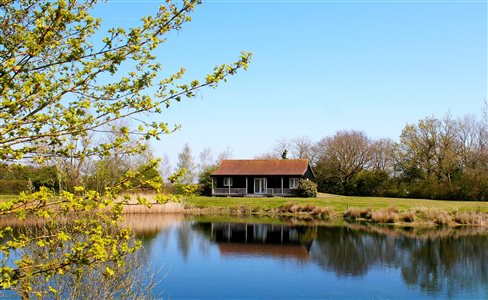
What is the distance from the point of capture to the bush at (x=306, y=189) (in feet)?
152

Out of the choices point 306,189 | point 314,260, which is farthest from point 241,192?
point 314,260

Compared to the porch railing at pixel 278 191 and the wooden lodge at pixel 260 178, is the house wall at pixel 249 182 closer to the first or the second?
the wooden lodge at pixel 260 178

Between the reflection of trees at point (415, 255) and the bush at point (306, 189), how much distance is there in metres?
18.2

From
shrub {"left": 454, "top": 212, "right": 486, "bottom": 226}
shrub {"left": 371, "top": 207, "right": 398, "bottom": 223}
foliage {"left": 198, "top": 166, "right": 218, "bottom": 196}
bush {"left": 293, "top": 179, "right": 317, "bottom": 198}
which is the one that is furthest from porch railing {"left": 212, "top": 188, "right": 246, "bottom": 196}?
shrub {"left": 454, "top": 212, "right": 486, "bottom": 226}

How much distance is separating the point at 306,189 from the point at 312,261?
26936mm

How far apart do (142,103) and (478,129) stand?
56.4 m

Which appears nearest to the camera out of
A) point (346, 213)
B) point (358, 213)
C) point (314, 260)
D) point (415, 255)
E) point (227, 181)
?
point (314, 260)

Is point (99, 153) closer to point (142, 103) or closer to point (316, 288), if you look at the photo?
point (142, 103)

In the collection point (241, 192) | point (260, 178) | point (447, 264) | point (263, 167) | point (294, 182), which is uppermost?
point (263, 167)

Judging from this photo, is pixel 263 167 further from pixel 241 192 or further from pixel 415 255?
pixel 415 255

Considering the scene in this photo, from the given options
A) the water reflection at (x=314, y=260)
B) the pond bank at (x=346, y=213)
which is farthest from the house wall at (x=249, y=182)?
the water reflection at (x=314, y=260)

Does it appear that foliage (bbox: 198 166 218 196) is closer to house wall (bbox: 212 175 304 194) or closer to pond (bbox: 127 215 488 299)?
house wall (bbox: 212 175 304 194)

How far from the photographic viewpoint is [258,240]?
82.0 ft

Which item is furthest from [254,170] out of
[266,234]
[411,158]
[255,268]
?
[255,268]
